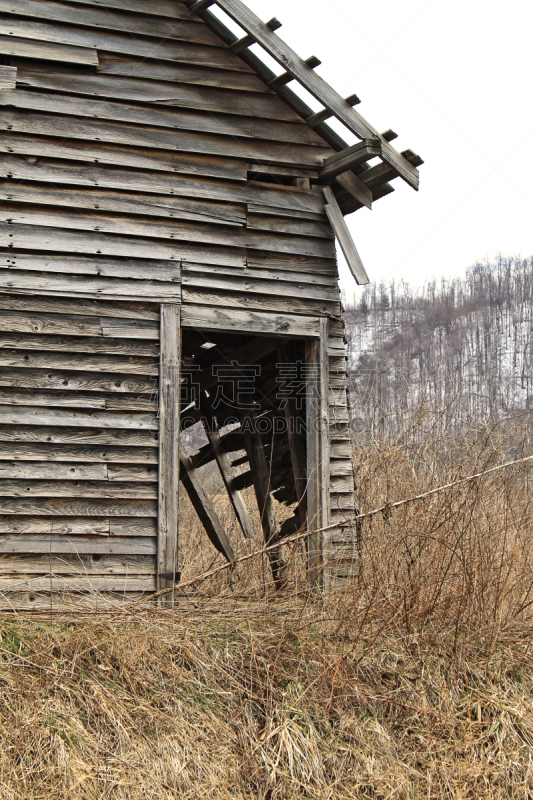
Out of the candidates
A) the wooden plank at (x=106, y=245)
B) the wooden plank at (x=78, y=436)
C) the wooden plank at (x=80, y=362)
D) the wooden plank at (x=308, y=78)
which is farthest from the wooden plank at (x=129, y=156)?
the wooden plank at (x=78, y=436)

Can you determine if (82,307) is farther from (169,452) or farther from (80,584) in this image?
(80,584)

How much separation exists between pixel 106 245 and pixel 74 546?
2491mm

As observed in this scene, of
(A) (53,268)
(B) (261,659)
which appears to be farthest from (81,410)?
(B) (261,659)

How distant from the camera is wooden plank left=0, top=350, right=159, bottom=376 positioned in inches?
224

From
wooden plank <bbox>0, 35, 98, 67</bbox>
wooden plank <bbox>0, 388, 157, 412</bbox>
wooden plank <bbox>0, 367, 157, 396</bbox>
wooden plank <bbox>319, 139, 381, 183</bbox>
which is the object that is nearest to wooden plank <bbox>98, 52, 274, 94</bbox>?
wooden plank <bbox>0, 35, 98, 67</bbox>

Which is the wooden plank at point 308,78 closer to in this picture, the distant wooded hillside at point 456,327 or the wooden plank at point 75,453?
the wooden plank at point 75,453

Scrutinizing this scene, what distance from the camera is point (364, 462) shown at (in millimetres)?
8625

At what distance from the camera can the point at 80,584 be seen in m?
5.50

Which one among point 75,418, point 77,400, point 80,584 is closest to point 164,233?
point 77,400

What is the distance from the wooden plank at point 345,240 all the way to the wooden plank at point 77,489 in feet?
8.38

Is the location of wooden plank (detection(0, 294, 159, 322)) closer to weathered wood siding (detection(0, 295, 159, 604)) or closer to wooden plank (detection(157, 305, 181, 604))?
weathered wood siding (detection(0, 295, 159, 604))

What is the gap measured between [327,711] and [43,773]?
174 cm

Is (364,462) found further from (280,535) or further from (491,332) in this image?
(491,332)

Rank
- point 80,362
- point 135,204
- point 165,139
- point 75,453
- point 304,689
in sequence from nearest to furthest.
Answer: point 304,689 → point 75,453 → point 80,362 → point 135,204 → point 165,139
